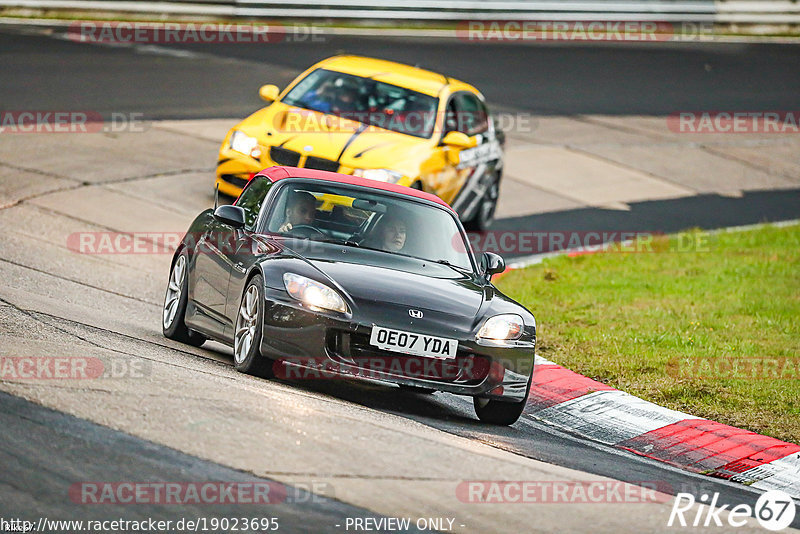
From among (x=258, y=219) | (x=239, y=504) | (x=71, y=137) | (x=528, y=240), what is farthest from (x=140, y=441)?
(x=71, y=137)

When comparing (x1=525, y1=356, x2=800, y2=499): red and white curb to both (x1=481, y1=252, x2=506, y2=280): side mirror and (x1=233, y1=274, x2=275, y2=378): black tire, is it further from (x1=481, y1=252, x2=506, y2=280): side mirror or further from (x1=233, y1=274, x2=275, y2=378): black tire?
(x1=233, y1=274, x2=275, y2=378): black tire

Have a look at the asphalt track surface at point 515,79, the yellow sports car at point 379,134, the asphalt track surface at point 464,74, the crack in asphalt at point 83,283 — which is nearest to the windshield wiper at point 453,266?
the crack in asphalt at point 83,283

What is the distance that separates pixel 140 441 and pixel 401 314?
2138 millimetres

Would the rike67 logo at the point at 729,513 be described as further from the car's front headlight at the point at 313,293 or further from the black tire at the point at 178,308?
the black tire at the point at 178,308

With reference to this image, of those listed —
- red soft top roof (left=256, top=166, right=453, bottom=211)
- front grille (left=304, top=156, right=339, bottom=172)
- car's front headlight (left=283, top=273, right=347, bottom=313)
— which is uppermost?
red soft top roof (left=256, top=166, right=453, bottom=211)

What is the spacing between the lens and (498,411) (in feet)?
27.5

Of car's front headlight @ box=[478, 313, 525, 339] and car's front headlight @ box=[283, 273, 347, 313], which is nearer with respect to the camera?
car's front headlight @ box=[283, 273, 347, 313]

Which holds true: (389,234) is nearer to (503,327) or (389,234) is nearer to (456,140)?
(503,327)

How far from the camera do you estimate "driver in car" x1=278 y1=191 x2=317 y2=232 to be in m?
9.08

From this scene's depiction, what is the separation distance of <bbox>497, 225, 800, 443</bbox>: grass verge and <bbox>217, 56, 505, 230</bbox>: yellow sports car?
63.5 inches

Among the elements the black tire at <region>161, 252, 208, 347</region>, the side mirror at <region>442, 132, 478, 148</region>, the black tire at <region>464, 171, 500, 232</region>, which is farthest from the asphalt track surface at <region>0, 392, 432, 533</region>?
the black tire at <region>464, 171, 500, 232</region>

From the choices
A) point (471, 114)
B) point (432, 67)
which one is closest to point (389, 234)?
point (471, 114)

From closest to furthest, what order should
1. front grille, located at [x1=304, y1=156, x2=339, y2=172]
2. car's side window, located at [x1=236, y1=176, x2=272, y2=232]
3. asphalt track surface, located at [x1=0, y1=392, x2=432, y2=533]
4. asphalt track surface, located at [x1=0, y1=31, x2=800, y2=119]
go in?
asphalt track surface, located at [x1=0, y1=392, x2=432, y2=533]
car's side window, located at [x1=236, y1=176, x2=272, y2=232]
front grille, located at [x1=304, y1=156, x2=339, y2=172]
asphalt track surface, located at [x1=0, y1=31, x2=800, y2=119]

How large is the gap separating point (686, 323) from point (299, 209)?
4461 mm
